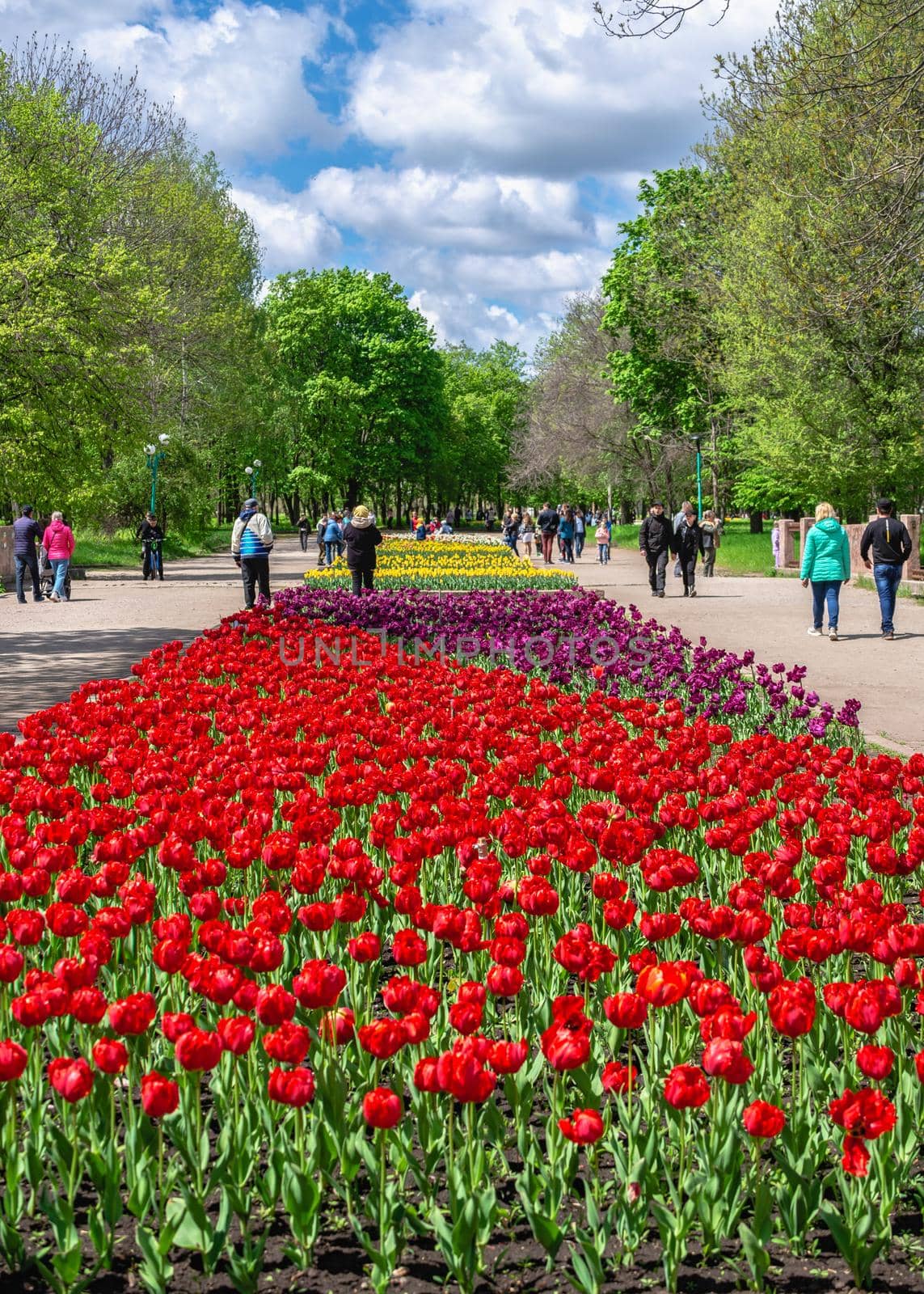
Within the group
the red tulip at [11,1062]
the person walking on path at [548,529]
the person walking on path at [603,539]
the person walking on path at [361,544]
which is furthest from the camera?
the person walking on path at [603,539]

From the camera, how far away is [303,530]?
173 feet

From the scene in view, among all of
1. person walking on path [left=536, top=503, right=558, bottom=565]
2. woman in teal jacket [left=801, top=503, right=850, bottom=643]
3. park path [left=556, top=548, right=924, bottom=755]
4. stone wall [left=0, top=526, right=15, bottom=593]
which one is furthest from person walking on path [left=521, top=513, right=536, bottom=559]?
woman in teal jacket [left=801, top=503, right=850, bottom=643]

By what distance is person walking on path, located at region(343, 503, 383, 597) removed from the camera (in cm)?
1933

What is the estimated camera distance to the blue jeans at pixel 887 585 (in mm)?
15664

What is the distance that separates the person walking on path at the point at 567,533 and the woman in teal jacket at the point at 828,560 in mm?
22945

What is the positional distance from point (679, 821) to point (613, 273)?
1770 inches

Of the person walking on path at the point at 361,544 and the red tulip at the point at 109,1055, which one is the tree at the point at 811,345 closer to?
the person walking on path at the point at 361,544

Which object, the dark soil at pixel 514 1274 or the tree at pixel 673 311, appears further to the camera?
the tree at pixel 673 311

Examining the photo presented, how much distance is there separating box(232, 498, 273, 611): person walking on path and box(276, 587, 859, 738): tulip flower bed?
157 cm

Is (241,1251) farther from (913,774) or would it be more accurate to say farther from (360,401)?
(360,401)

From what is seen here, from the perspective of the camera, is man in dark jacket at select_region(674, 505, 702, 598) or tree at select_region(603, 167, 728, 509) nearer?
man in dark jacket at select_region(674, 505, 702, 598)

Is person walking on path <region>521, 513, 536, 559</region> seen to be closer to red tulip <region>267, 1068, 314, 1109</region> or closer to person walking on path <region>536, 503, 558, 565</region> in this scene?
person walking on path <region>536, 503, 558, 565</region>

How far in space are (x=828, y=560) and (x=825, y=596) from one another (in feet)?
2.92

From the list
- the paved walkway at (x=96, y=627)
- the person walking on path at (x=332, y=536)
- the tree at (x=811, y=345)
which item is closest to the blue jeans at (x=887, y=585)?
the paved walkway at (x=96, y=627)
